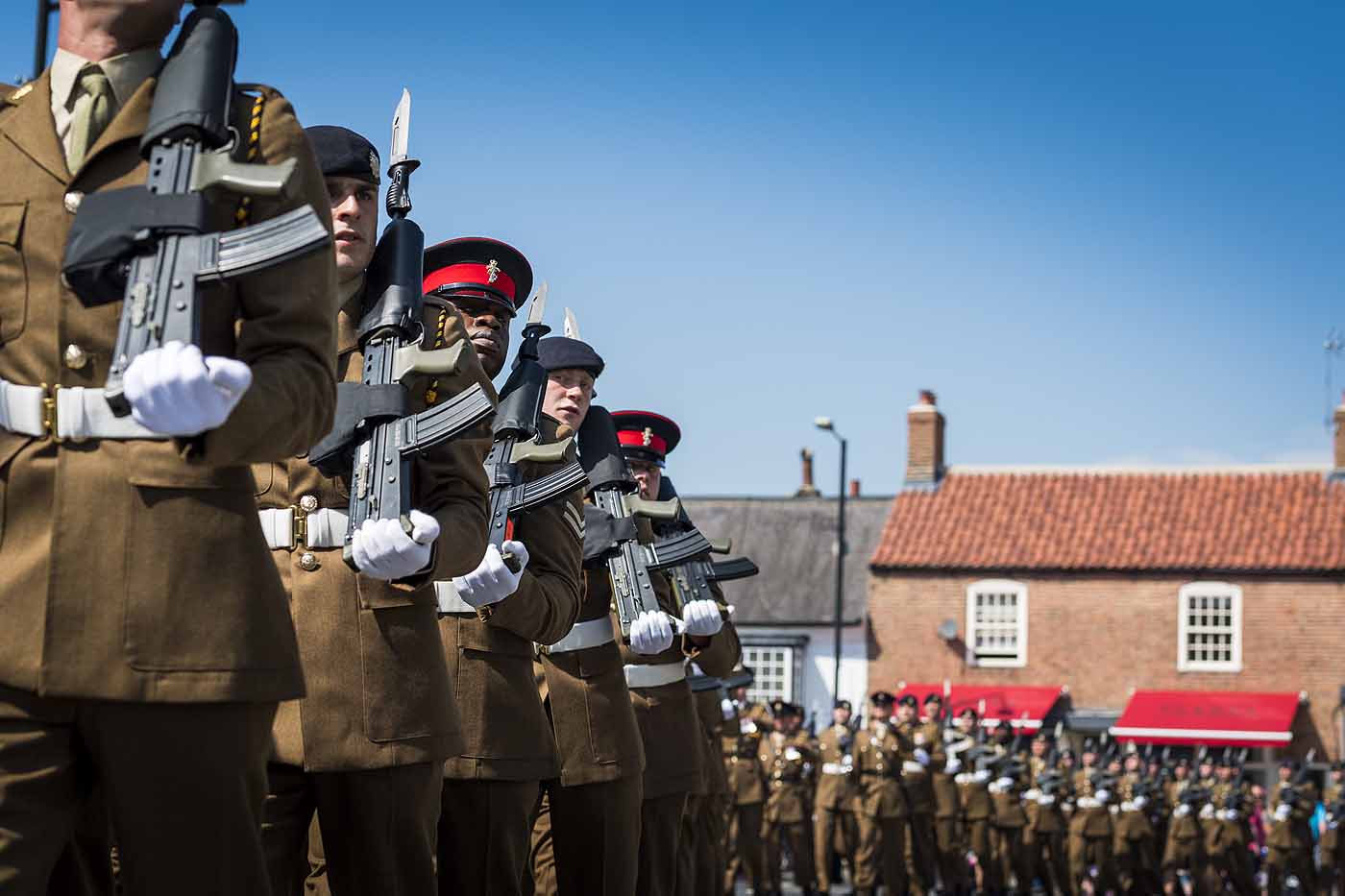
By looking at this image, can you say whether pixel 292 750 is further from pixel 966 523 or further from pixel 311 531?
pixel 966 523

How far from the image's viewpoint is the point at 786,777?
26.2 meters

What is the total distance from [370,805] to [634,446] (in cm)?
591

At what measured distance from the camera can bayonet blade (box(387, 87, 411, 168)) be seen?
6023 mm

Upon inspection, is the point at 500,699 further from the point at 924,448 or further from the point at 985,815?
the point at 924,448

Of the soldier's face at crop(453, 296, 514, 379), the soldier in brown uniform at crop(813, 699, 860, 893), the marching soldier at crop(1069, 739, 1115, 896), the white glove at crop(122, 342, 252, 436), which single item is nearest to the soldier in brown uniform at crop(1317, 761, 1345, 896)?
the marching soldier at crop(1069, 739, 1115, 896)

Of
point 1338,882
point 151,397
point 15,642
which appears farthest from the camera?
point 1338,882

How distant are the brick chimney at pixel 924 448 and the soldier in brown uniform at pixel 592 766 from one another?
39.8m

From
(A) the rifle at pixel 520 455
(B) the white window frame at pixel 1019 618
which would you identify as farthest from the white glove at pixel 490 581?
(B) the white window frame at pixel 1019 618

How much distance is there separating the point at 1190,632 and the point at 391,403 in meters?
39.8

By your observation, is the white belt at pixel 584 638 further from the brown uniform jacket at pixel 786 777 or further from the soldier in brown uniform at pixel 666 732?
the brown uniform jacket at pixel 786 777

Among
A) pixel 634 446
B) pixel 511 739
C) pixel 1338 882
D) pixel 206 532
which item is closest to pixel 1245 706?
pixel 1338 882

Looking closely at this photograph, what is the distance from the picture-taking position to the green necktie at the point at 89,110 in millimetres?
3818

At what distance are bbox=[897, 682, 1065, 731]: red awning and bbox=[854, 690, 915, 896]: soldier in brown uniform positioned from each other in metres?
17.1

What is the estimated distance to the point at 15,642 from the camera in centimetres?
355
